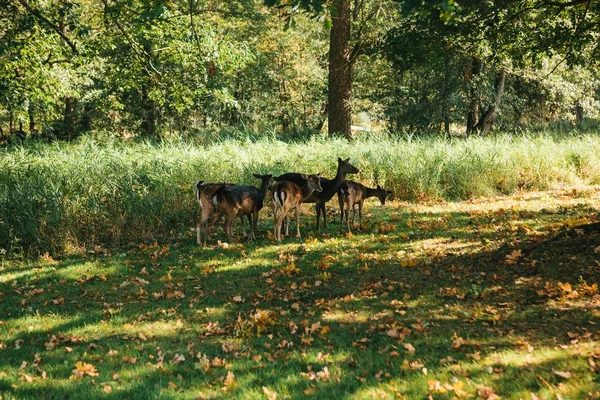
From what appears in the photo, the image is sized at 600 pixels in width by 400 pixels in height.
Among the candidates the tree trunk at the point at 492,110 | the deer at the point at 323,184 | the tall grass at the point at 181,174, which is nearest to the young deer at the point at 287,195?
the deer at the point at 323,184

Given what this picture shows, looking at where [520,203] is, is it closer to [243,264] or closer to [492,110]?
[243,264]

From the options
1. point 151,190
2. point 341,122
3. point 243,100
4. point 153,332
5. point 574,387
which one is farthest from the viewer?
point 243,100

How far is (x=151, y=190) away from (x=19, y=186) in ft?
8.69

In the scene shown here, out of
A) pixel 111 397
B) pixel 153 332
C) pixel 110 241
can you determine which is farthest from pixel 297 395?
pixel 110 241

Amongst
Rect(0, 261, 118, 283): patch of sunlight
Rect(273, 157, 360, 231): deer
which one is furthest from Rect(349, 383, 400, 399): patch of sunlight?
Rect(273, 157, 360, 231): deer

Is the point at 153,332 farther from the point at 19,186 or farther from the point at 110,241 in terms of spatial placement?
the point at 19,186

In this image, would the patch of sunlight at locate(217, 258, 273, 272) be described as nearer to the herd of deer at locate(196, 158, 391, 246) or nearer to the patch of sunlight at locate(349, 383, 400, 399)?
the herd of deer at locate(196, 158, 391, 246)

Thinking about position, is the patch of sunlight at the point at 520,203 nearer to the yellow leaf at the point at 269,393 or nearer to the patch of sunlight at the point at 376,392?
the patch of sunlight at the point at 376,392

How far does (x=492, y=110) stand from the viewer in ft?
80.2

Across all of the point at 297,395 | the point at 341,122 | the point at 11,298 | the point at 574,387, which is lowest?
the point at 11,298

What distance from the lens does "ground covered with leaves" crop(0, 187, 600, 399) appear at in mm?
4664

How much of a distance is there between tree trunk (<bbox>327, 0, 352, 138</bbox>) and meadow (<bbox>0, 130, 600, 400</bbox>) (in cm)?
337

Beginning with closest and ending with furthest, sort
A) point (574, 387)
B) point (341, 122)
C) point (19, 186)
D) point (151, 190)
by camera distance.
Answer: point (574, 387) → point (19, 186) → point (151, 190) → point (341, 122)

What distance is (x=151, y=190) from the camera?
484 inches
